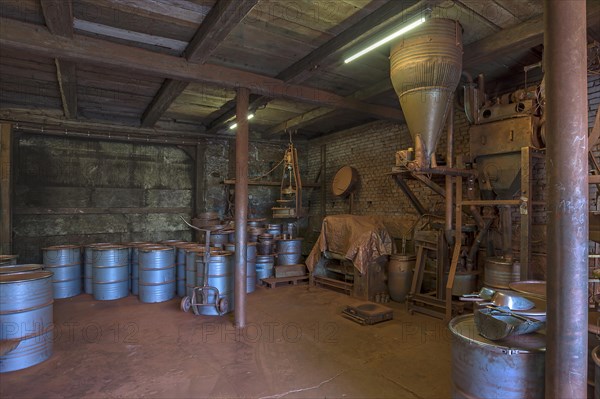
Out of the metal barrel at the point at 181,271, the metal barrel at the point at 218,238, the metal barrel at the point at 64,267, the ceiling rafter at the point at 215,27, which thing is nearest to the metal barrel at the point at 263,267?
Answer: the metal barrel at the point at 218,238

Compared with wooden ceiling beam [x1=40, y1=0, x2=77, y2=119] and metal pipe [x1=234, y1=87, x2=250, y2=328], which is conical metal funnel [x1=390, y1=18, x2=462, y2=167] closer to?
metal pipe [x1=234, y1=87, x2=250, y2=328]

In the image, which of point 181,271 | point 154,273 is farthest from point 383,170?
point 154,273

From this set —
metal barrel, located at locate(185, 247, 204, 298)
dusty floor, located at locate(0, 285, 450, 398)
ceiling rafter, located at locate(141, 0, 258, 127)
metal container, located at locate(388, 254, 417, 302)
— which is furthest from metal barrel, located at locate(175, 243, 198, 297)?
metal container, located at locate(388, 254, 417, 302)

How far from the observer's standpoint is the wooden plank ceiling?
323 centimetres

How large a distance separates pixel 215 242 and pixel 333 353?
4.08m

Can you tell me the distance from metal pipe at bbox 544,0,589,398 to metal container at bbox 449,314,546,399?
0.11 m

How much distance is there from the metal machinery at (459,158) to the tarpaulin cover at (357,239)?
2.00ft

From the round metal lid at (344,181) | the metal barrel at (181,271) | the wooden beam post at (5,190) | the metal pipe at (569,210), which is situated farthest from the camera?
the round metal lid at (344,181)

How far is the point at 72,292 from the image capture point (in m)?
5.82

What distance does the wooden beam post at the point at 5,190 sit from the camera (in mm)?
6145

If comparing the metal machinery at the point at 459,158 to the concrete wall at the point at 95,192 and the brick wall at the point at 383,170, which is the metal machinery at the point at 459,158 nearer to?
the brick wall at the point at 383,170

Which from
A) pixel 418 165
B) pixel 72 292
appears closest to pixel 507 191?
pixel 418 165

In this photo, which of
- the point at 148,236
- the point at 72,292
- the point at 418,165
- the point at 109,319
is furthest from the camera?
the point at 148,236

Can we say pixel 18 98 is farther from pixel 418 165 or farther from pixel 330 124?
pixel 418 165
